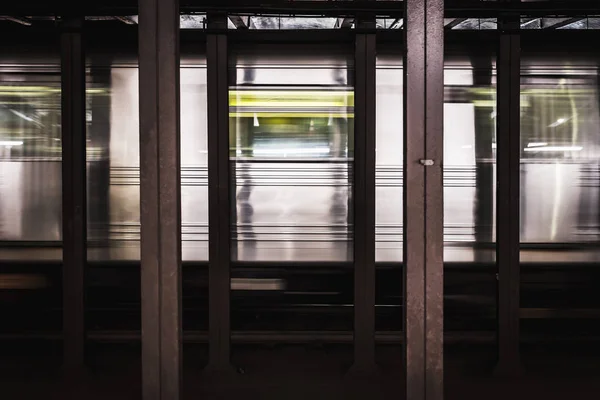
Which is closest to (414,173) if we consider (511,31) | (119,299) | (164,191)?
(164,191)

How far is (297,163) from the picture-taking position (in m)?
4.28

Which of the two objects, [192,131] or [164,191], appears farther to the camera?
[192,131]

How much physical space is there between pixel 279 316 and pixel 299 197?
1221mm

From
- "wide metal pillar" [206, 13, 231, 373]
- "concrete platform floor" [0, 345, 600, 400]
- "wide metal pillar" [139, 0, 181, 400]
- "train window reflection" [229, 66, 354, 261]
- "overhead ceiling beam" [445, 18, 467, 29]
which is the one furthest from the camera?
"overhead ceiling beam" [445, 18, 467, 29]

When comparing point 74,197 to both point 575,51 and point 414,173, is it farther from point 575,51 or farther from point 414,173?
point 575,51

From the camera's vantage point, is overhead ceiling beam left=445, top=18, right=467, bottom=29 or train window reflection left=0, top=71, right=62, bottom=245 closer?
train window reflection left=0, top=71, right=62, bottom=245

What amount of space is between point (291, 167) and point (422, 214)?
233 cm

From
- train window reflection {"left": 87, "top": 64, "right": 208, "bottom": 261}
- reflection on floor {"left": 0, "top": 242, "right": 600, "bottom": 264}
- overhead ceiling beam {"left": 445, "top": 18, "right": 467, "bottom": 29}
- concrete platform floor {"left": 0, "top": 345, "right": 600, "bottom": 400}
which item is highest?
overhead ceiling beam {"left": 445, "top": 18, "right": 467, "bottom": 29}

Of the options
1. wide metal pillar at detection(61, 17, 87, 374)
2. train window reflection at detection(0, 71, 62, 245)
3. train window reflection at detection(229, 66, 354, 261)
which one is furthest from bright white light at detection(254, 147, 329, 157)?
train window reflection at detection(0, 71, 62, 245)

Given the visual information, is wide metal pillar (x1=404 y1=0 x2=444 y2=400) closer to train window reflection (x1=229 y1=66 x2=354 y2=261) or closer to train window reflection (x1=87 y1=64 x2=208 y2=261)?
train window reflection (x1=229 y1=66 x2=354 y2=261)

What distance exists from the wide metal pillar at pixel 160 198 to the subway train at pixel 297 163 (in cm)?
223

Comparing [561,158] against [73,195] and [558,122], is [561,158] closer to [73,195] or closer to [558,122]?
[558,122]

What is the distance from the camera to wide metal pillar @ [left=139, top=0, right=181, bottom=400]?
2023mm

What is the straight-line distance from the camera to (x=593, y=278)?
4.43 m
